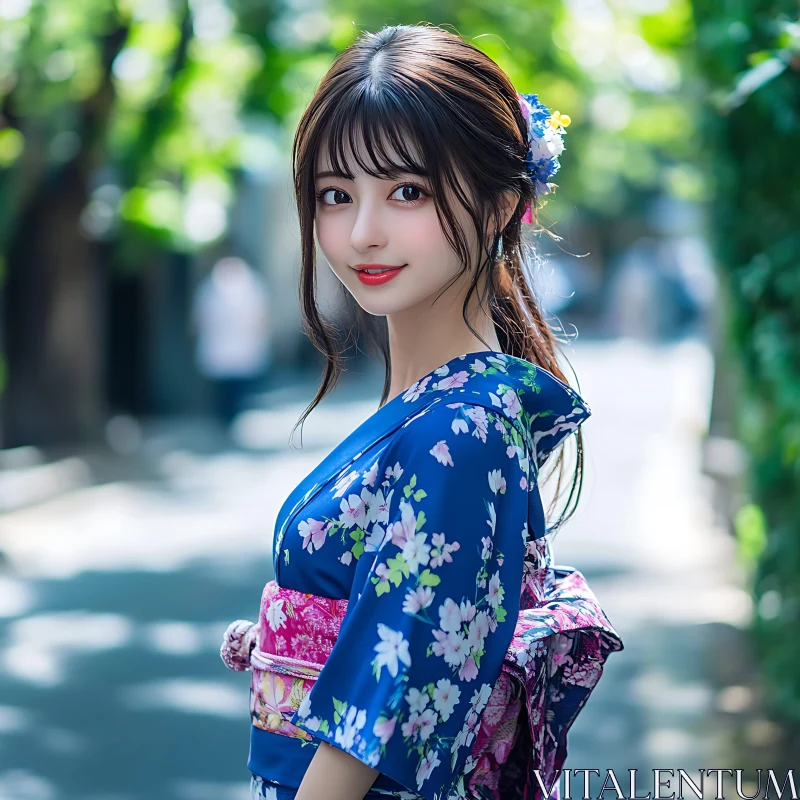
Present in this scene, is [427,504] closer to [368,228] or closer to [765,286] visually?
[368,228]

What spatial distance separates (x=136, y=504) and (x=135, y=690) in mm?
4957

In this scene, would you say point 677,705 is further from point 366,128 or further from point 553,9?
point 553,9

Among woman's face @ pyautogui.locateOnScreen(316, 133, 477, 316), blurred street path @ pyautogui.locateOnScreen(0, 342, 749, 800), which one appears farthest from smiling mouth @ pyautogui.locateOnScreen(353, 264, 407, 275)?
blurred street path @ pyautogui.locateOnScreen(0, 342, 749, 800)

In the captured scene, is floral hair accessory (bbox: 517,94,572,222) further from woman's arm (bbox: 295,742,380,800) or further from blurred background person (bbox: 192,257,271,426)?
blurred background person (bbox: 192,257,271,426)

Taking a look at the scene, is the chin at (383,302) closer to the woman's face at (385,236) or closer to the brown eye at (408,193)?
the woman's face at (385,236)

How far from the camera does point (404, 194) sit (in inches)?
66.5

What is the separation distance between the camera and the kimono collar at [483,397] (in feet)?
5.39

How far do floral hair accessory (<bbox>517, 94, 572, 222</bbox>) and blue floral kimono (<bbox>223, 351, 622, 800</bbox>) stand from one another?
30cm

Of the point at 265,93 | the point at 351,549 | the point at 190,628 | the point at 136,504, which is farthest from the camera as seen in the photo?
the point at 265,93

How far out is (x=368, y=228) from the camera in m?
1.69

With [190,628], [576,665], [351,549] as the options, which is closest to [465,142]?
[351,549]

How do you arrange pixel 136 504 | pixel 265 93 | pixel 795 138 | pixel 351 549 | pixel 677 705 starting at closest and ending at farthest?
1. pixel 351 549
2. pixel 795 138
3. pixel 677 705
4. pixel 136 504
5. pixel 265 93

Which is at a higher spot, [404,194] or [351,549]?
[404,194]

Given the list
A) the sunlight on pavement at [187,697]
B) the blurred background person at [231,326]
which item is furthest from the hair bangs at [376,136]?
the blurred background person at [231,326]
